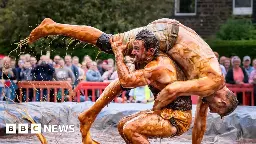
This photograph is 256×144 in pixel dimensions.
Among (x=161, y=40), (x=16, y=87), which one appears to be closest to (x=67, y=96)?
(x=16, y=87)

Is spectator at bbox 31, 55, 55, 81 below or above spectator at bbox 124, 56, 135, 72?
below

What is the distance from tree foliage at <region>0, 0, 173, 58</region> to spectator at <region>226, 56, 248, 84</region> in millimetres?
8509

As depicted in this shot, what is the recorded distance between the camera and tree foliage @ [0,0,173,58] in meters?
22.7

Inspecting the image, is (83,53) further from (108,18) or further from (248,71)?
(248,71)

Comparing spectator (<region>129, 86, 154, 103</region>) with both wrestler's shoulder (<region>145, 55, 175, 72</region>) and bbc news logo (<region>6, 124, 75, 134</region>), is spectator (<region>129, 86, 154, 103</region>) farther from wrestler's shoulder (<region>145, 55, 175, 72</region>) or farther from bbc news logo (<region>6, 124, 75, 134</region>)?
wrestler's shoulder (<region>145, 55, 175, 72</region>)

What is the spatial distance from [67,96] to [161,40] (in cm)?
639

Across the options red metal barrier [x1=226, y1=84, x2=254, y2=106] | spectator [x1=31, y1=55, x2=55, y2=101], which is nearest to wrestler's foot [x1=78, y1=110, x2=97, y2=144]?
red metal barrier [x1=226, y1=84, x2=254, y2=106]

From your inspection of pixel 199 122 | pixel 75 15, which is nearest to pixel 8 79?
pixel 199 122

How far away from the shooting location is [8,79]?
13844 mm

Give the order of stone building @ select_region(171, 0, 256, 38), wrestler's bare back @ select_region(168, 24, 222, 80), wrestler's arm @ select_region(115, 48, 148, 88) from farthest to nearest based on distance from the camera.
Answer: stone building @ select_region(171, 0, 256, 38) → wrestler's bare back @ select_region(168, 24, 222, 80) → wrestler's arm @ select_region(115, 48, 148, 88)

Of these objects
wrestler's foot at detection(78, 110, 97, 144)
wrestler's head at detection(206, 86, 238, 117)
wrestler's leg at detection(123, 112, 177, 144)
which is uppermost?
wrestler's head at detection(206, 86, 238, 117)

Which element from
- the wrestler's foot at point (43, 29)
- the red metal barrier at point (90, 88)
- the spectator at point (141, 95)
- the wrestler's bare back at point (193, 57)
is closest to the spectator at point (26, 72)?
the red metal barrier at point (90, 88)

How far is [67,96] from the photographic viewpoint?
13680 mm

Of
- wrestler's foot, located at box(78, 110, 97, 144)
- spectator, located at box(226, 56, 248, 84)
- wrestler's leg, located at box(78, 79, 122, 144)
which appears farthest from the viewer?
spectator, located at box(226, 56, 248, 84)
